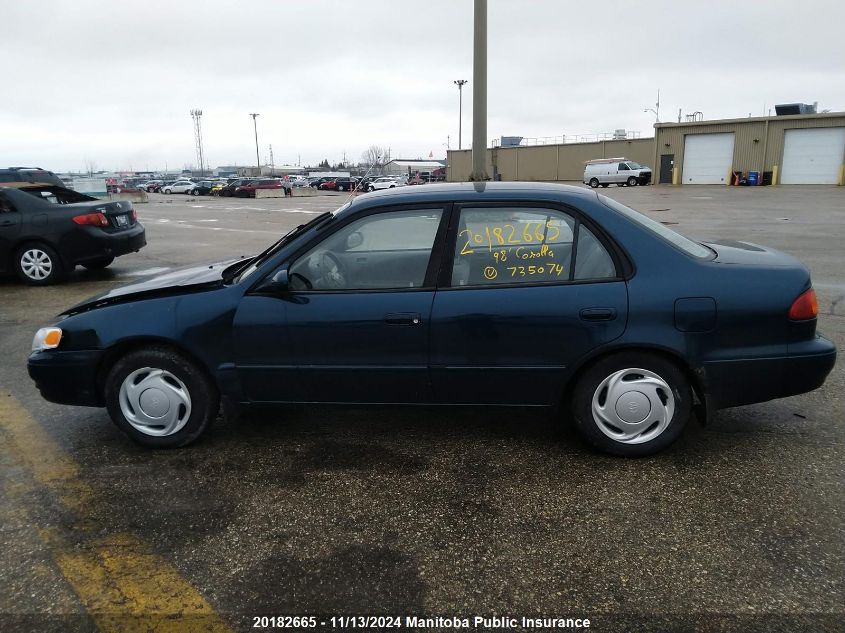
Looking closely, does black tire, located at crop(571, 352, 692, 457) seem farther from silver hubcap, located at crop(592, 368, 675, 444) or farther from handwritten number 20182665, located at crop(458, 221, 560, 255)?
handwritten number 20182665, located at crop(458, 221, 560, 255)

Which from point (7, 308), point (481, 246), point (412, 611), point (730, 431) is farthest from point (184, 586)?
point (7, 308)

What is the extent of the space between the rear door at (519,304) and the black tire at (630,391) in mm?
132

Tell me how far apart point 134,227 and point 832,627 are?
962 centimetres

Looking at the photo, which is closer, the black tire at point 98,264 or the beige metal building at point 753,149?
the black tire at point 98,264

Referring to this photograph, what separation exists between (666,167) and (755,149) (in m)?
5.80

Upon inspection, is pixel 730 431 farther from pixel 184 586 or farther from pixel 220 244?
pixel 220 244

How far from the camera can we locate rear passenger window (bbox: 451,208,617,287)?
3.36 m

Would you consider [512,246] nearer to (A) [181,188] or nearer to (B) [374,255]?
(B) [374,255]

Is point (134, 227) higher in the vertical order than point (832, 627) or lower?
higher

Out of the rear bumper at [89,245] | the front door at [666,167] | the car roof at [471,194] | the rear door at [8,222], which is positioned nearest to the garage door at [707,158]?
the front door at [666,167]

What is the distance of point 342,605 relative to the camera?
7.79ft

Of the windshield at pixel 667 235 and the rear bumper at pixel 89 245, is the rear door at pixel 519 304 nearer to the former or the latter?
the windshield at pixel 667 235

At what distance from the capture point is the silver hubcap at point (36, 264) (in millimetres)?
8734

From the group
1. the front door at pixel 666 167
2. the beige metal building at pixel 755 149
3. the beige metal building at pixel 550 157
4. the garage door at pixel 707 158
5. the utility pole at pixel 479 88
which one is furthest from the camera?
the beige metal building at pixel 550 157
